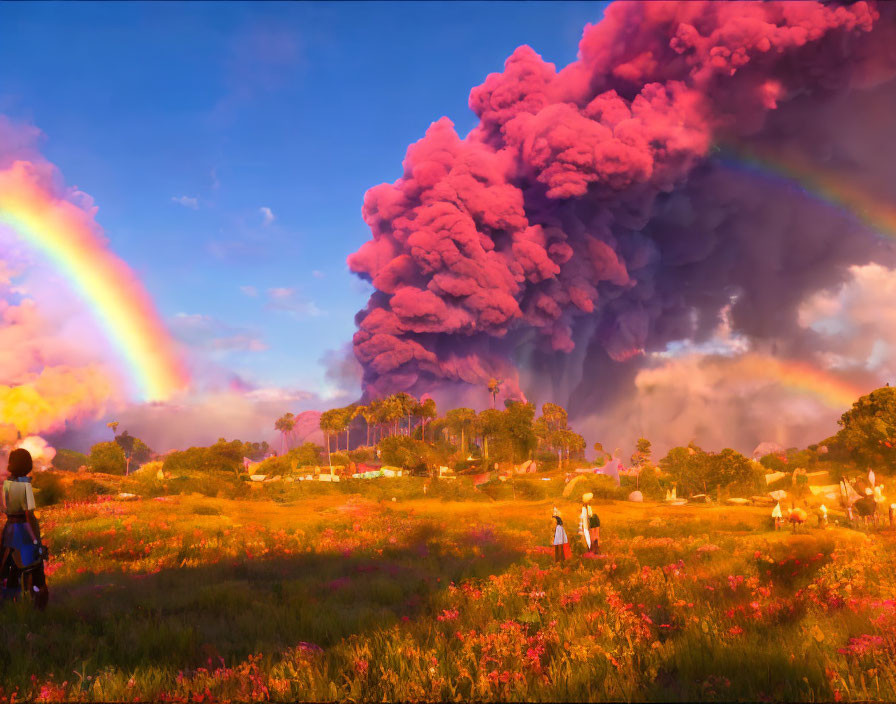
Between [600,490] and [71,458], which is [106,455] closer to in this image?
[71,458]

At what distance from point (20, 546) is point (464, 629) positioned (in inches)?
260

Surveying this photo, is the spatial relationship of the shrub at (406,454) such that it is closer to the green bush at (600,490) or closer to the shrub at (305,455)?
the shrub at (305,455)

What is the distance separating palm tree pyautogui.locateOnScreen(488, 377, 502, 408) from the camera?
12150cm

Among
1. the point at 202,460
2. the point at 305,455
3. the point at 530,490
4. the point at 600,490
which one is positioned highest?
the point at 202,460

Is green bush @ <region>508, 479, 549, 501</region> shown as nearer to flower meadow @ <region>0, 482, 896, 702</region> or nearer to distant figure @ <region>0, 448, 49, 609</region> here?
flower meadow @ <region>0, 482, 896, 702</region>

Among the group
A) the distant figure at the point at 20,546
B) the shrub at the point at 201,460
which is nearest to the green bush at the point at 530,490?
the shrub at the point at 201,460

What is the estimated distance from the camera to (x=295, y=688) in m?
4.44

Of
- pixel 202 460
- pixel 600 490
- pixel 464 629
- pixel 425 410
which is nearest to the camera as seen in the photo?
pixel 464 629

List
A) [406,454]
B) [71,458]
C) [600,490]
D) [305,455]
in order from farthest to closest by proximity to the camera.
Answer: [71,458]
[305,455]
[406,454]
[600,490]

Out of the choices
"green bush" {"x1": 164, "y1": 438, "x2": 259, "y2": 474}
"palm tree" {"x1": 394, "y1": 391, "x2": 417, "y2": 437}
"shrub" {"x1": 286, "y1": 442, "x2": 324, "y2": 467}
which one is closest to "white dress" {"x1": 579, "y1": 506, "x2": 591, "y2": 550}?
"green bush" {"x1": 164, "y1": 438, "x2": 259, "y2": 474}

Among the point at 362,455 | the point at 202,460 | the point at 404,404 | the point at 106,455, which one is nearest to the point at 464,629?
the point at 202,460

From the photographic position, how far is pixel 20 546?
7.49m

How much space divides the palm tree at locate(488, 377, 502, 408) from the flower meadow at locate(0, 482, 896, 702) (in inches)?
4296

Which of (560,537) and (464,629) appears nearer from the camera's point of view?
(464,629)
